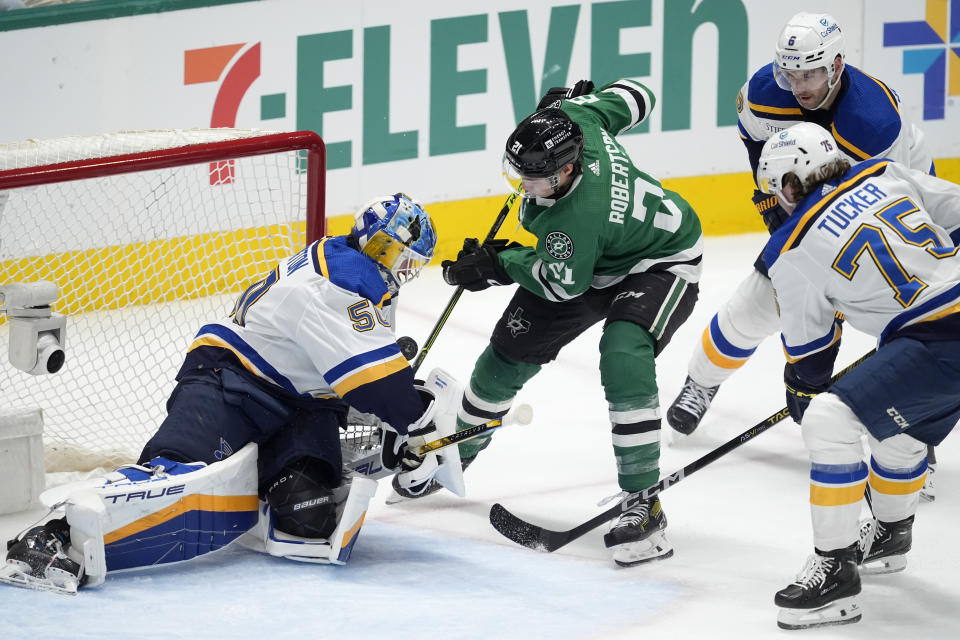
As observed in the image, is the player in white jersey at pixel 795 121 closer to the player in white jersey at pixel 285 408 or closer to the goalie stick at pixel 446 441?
the goalie stick at pixel 446 441

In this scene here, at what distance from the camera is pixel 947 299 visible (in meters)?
2.85

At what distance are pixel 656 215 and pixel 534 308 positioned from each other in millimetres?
411

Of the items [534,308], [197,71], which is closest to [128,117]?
[197,71]

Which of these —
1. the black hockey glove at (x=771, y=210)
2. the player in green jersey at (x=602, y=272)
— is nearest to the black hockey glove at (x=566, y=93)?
the player in green jersey at (x=602, y=272)

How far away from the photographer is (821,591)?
2887 mm

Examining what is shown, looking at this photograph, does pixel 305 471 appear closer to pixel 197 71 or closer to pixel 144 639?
pixel 144 639

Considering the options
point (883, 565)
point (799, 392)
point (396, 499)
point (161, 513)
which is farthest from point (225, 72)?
point (883, 565)

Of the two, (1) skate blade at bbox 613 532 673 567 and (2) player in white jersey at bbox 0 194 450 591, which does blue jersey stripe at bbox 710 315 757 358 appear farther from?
(2) player in white jersey at bbox 0 194 450 591

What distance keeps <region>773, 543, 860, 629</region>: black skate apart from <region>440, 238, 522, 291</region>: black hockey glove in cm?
115

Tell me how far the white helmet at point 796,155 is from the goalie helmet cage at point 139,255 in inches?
56.9

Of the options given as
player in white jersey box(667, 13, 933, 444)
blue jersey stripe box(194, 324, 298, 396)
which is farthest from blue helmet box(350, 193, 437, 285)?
player in white jersey box(667, 13, 933, 444)

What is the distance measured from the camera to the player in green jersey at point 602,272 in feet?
11.0

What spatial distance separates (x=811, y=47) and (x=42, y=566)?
2.38 meters

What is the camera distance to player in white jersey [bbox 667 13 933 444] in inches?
149
